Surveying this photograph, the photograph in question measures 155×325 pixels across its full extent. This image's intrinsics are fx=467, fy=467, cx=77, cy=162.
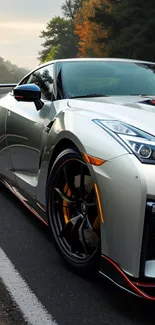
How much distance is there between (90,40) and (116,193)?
191 feet

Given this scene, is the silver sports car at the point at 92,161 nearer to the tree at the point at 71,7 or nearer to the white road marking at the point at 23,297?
the white road marking at the point at 23,297

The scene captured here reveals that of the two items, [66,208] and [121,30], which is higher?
[121,30]

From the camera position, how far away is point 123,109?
286 cm

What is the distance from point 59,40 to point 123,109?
306 ft

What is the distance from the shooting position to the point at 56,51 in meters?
88.4

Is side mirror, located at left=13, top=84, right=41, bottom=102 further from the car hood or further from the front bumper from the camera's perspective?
the front bumper

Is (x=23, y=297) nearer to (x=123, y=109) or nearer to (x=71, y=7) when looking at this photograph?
(x=123, y=109)

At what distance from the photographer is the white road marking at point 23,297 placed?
2.44 metres

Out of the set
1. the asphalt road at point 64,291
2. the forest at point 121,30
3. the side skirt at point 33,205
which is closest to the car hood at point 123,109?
the side skirt at point 33,205

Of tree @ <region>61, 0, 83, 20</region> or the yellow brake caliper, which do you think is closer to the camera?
the yellow brake caliper

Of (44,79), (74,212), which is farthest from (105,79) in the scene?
(74,212)

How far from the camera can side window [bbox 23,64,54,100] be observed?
374 cm

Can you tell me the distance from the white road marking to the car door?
68 cm

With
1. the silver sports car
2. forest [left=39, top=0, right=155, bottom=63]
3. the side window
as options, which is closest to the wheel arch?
the silver sports car
